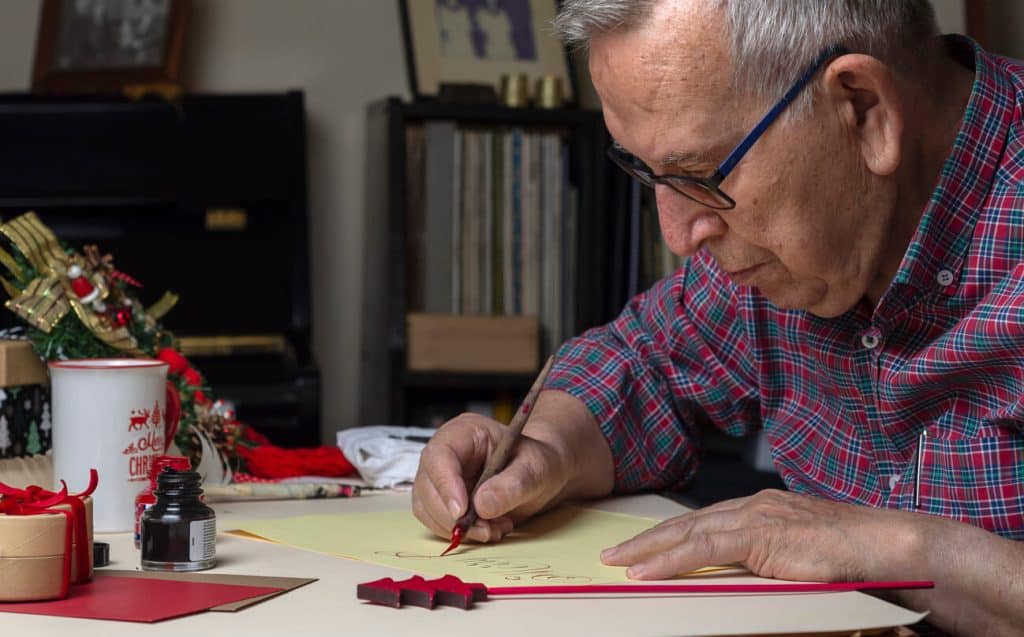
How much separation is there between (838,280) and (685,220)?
0.16 metres

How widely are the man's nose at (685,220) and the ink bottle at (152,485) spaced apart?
49cm

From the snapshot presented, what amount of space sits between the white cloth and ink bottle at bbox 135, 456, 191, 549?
0.36 m

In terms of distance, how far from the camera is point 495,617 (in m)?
0.87

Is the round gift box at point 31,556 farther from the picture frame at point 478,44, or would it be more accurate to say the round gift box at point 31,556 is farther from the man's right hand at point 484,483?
the picture frame at point 478,44

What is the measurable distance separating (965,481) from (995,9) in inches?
87.7

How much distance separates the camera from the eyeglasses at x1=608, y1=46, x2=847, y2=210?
3.67ft

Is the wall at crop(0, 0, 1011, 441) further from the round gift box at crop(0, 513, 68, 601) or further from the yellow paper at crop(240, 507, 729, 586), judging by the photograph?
the round gift box at crop(0, 513, 68, 601)

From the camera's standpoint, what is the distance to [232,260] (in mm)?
3084

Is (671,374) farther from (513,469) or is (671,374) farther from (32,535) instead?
(32,535)

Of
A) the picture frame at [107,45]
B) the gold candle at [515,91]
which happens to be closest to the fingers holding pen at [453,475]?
the gold candle at [515,91]

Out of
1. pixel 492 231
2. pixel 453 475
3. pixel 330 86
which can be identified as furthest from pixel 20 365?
pixel 330 86

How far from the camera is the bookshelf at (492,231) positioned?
10.2ft

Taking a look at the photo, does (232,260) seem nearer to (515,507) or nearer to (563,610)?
(515,507)

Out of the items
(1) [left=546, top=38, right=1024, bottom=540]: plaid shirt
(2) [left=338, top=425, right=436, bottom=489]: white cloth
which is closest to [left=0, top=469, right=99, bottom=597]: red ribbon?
(2) [left=338, top=425, right=436, bottom=489]: white cloth
